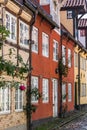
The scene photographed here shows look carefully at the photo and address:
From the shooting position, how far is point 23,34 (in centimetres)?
2070

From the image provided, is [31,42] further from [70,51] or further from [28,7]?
[70,51]

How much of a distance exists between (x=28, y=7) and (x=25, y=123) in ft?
17.5

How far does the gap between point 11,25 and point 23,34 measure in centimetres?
200

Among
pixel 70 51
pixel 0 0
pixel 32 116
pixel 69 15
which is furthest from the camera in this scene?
pixel 69 15

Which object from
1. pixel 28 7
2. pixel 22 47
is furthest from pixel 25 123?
pixel 28 7

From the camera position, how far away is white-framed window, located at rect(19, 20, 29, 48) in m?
20.2

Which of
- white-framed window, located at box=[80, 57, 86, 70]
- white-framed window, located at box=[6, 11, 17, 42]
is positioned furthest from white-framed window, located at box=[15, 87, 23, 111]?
white-framed window, located at box=[80, 57, 86, 70]

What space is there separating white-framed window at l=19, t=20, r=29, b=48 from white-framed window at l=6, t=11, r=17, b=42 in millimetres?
882

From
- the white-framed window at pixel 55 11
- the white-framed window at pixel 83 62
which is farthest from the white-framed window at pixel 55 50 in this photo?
the white-framed window at pixel 83 62

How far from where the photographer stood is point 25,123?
2083 cm

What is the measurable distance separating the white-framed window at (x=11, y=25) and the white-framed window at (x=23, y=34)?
0.88 metres

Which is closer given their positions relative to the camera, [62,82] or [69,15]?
[62,82]

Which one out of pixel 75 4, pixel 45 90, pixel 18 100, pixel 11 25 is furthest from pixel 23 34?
pixel 75 4

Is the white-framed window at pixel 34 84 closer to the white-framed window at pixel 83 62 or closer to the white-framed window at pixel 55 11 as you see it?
the white-framed window at pixel 55 11
